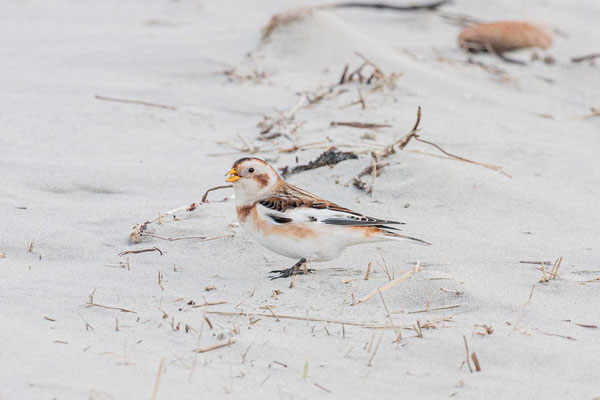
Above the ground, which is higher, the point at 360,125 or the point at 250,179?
the point at 250,179

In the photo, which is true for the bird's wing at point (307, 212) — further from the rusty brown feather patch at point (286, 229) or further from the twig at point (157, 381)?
the twig at point (157, 381)

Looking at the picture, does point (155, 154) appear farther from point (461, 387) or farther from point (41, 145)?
point (461, 387)

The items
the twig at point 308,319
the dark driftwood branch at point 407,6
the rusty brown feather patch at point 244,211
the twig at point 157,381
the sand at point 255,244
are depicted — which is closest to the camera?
the twig at point 157,381

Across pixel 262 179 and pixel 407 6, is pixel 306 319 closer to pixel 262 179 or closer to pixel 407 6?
pixel 262 179

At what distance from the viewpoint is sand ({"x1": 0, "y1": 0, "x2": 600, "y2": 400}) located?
2709 millimetres

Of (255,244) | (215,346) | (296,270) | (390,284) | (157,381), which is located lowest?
(255,244)

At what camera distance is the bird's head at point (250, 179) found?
156 inches

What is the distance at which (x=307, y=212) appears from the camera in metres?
3.79

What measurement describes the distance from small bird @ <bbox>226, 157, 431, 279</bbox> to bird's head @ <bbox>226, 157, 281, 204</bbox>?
75 mm

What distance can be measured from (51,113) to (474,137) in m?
3.30

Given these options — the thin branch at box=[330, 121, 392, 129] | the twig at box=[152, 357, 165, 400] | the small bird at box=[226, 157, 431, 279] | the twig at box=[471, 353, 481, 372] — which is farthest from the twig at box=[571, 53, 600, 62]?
the twig at box=[152, 357, 165, 400]

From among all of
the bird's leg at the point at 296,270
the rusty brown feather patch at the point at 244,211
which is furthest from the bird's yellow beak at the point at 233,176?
the bird's leg at the point at 296,270

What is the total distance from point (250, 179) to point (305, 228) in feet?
1.52

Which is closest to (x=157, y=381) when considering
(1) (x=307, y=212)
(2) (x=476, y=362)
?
(2) (x=476, y=362)
